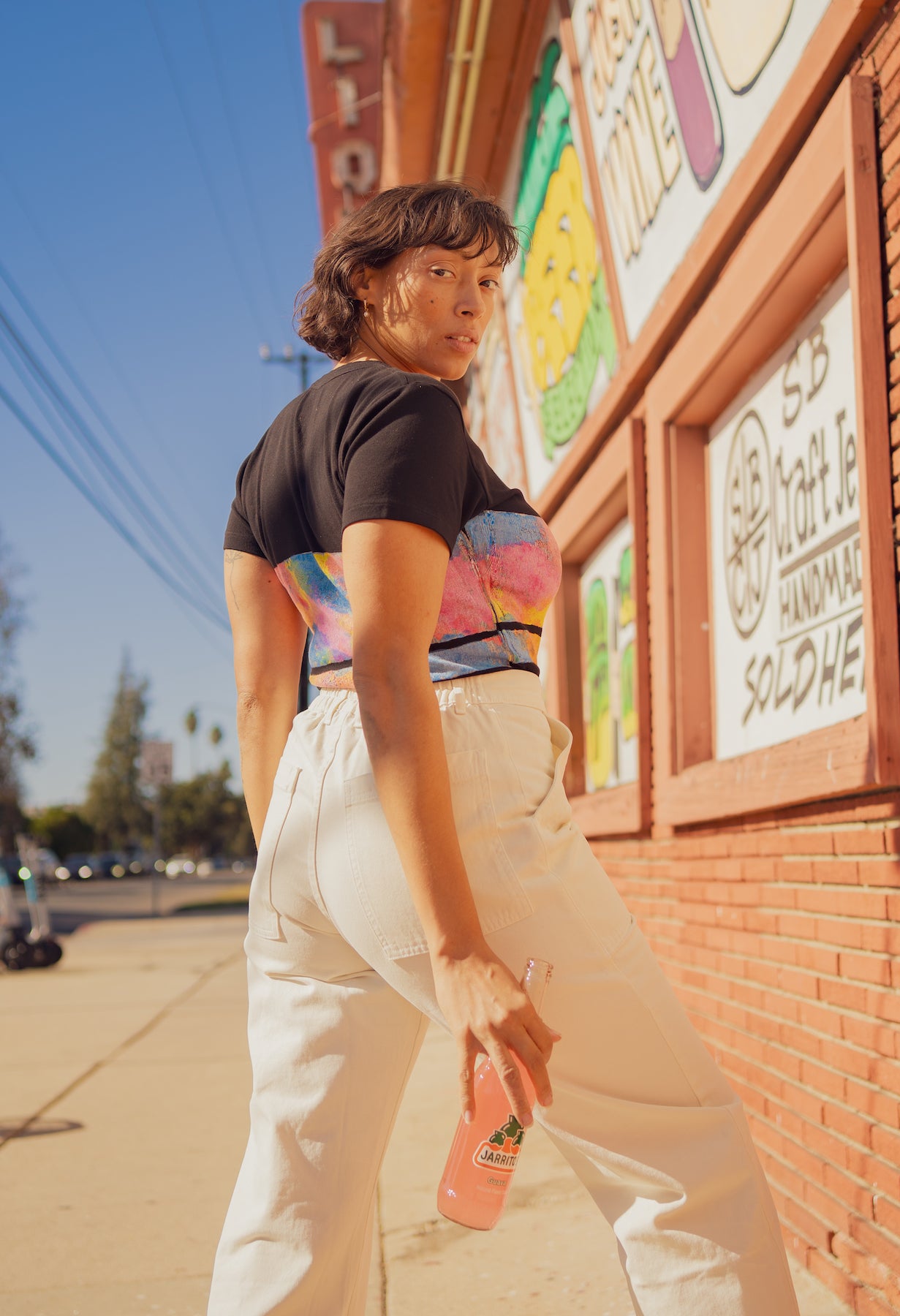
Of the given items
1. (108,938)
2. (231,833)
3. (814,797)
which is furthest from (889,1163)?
(231,833)

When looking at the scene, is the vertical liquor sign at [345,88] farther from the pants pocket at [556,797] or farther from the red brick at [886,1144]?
the pants pocket at [556,797]

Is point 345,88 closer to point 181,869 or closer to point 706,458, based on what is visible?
point 706,458

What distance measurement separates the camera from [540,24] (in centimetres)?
593

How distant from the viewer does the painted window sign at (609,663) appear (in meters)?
5.75

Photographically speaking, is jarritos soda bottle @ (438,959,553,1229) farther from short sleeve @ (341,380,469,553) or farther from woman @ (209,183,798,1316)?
short sleeve @ (341,380,469,553)

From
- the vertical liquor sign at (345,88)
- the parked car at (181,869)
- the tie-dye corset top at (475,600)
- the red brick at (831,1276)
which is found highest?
the vertical liquor sign at (345,88)

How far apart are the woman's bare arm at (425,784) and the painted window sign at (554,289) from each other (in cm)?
402

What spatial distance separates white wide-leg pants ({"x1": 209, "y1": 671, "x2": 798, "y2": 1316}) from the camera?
1.43 metres

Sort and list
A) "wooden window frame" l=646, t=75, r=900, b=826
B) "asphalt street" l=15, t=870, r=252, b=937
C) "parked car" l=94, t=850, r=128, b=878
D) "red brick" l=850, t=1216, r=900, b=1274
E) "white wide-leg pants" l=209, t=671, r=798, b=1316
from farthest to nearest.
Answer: "parked car" l=94, t=850, r=128, b=878 < "asphalt street" l=15, t=870, r=252, b=937 < "wooden window frame" l=646, t=75, r=900, b=826 < "red brick" l=850, t=1216, r=900, b=1274 < "white wide-leg pants" l=209, t=671, r=798, b=1316

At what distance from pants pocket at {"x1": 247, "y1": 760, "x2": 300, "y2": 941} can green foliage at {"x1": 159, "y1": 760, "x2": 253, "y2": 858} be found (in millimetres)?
101812

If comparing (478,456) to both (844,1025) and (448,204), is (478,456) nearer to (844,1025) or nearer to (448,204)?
(448,204)

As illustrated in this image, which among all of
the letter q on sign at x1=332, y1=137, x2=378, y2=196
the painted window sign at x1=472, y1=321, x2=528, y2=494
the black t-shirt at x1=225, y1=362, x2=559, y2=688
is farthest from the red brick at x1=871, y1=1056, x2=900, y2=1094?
the letter q on sign at x1=332, y1=137, x2=378, y2=196

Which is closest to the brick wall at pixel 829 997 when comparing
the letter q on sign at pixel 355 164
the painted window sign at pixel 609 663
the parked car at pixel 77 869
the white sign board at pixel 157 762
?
the painted window sign at pixel 609 663

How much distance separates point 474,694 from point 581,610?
209 inches
